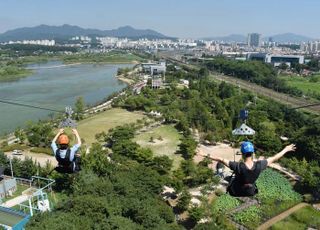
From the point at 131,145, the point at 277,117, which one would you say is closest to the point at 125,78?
the point at 277,117

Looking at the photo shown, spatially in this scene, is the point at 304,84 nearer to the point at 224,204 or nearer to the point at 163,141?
the point at 163,141

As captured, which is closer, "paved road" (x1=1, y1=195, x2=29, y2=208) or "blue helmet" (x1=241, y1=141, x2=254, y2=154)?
"blue helmet" (x1=241, y1=141, x2=254, y2=154)

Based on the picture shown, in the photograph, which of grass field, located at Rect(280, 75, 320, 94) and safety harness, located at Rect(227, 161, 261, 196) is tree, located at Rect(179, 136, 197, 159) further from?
grass field, located at Rect(280, 75, 320, 94)

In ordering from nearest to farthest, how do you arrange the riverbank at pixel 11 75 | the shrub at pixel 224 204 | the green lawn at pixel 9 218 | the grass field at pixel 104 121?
the green lawn at pixel 9 218
the shrub at pixel 224 204
the grass field at pixel 104 121
the riverbank at pixel 11 75

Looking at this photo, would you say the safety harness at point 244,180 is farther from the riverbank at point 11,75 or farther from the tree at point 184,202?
the riverbank at point 11,75

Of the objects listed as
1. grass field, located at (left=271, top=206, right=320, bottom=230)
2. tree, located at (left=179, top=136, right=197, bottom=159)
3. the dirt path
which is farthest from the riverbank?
grass field, located at (left=271, top=206, right=320, bottom=230)

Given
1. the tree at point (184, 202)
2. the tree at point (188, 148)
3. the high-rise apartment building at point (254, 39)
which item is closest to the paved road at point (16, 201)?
the tree at point (184, 202)

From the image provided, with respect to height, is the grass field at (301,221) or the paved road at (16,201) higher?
the paved road at (16,201)
